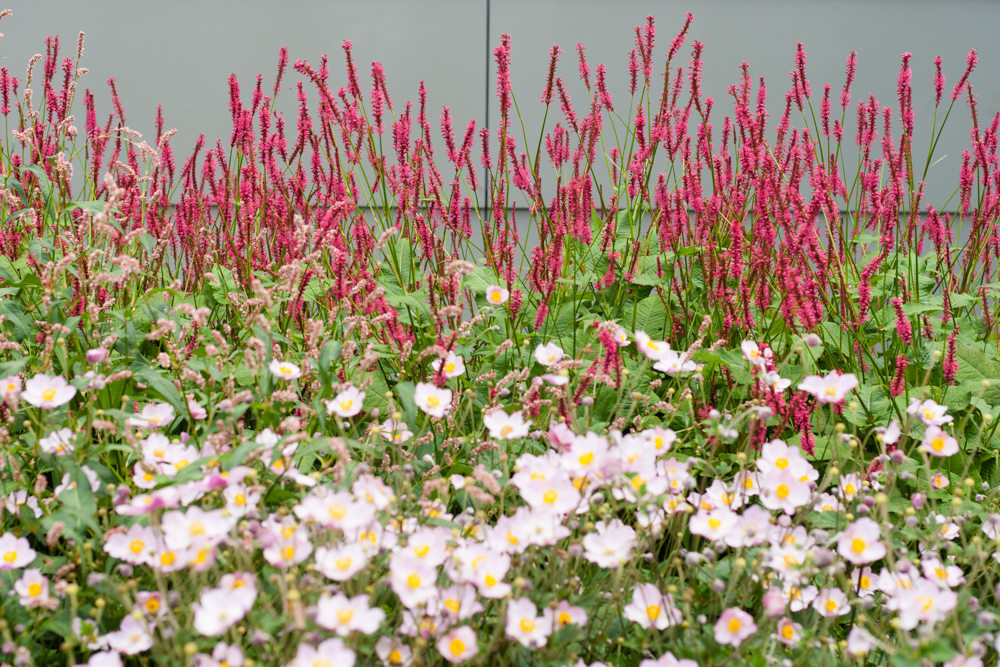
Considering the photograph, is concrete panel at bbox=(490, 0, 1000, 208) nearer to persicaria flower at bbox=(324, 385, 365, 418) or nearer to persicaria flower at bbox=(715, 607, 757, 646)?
persicaria flower at bbox=(324, 385, 365, 418)

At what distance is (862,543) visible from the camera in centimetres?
88

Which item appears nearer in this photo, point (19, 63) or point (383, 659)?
→ point (383, 659)

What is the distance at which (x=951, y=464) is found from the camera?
1.39 m

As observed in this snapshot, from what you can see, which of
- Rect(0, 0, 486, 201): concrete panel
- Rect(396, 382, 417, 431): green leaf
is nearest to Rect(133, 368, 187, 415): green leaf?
Rect(396, 382, 417, 431): green leaf

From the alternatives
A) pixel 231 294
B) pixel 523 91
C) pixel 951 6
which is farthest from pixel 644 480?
pixel 951 6

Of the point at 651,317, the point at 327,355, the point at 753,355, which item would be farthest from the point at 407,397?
the point at 651,317

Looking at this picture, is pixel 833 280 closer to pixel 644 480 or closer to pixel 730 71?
pixel 644 480

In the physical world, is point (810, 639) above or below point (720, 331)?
below

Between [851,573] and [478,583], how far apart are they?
0.65m

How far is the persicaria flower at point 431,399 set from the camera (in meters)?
1.10

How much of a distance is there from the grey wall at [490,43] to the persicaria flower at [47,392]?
363 cm

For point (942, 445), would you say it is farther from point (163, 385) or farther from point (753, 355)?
point (163, 385)

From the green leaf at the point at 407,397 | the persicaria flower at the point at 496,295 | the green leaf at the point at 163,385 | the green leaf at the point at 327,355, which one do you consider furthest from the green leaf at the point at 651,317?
the green leaf at the point at 163,385

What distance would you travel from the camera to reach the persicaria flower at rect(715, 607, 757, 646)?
82 cm
